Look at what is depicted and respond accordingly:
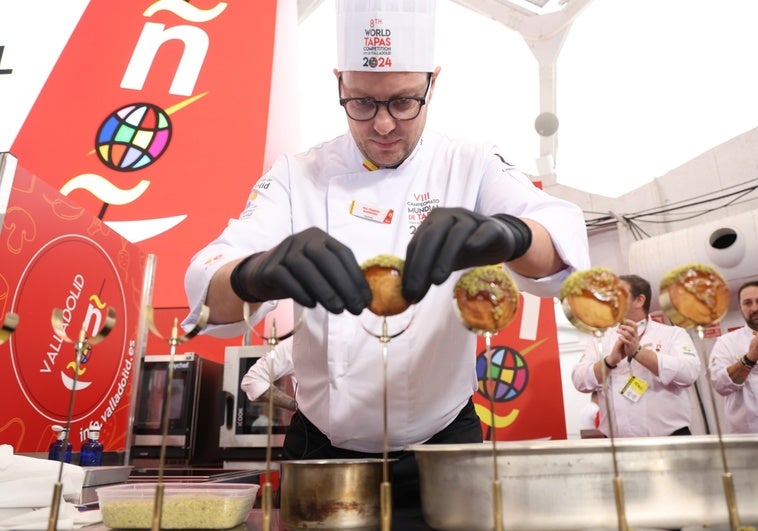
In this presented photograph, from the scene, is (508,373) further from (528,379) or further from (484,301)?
(484,301)

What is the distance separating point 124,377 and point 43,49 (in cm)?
332

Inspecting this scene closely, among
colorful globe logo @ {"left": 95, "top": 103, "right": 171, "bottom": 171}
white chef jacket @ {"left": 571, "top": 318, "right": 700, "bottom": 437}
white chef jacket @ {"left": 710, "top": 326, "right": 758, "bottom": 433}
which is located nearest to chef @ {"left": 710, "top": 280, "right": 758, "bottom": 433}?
white chef jacket @ {"left": 710, "top": 326, "right": 758, "bottom": 433}

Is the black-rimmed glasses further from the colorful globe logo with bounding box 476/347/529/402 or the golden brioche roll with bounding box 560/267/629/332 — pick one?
the colorful globe logo with bounding box 476/347/529/402

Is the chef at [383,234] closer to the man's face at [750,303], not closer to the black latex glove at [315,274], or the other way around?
the black latex glove at [315,274]

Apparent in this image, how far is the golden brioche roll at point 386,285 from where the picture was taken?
0.81 m

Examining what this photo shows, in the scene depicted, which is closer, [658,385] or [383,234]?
[383,234]

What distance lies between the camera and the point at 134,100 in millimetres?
4180

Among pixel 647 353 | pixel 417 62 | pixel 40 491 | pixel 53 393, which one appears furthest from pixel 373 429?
pixel 647 353

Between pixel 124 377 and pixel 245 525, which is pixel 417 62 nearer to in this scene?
pixel 245 525

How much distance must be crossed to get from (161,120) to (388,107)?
11.0 feet

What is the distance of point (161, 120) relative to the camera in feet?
13.5

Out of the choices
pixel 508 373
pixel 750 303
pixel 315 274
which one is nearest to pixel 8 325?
pixel 315 274

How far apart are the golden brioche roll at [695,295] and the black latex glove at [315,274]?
0.45m

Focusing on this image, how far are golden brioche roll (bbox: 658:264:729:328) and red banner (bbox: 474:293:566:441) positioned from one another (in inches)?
121
